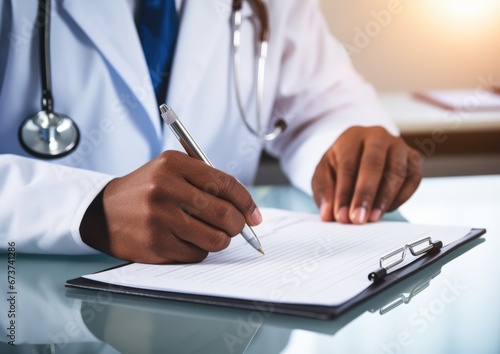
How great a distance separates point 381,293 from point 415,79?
1.90m

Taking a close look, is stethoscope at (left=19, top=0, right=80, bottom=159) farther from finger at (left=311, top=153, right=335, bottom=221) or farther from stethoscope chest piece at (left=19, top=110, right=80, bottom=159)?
finger at (left=311, top=153, right=335, bottom=221)

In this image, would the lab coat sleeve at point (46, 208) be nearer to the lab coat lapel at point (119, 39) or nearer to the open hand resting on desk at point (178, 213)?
the open hand resting on desk at point (178, 213)

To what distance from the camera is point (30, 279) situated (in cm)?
71

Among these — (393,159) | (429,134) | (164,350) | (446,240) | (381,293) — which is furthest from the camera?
(429,134)

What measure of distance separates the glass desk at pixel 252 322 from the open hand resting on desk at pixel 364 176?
7.5 inches

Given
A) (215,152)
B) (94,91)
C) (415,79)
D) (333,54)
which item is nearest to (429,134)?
(415,79)

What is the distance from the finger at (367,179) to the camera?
90cm

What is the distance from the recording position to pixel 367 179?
3.05 feet

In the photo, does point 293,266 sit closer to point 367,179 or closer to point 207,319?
point 207,319

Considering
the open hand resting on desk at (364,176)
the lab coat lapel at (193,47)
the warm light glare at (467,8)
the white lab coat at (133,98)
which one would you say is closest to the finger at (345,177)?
the open hand resting on desk at (364,176)

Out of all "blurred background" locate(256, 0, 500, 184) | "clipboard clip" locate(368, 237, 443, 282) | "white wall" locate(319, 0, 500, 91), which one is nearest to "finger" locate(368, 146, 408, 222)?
"clipboard clip" locate(368, 237, 443, 282)

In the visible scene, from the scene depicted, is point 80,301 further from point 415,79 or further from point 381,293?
point 415,79

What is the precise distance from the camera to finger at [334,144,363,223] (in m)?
0.91

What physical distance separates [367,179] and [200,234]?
330mm
